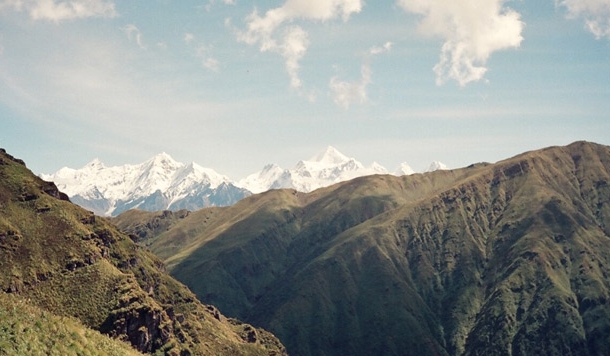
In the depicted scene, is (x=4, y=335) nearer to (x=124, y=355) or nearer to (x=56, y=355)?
(x=56, y=355)

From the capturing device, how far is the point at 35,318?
6600 cm

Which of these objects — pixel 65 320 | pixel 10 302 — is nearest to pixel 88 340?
pixel 65 320

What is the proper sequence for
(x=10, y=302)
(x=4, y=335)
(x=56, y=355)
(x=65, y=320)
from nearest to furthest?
(x=4, y=335) < (x=56, y=355) < (x=10, y=302) < (x=65, y=320)

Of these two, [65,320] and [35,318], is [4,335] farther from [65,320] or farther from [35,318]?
[65,320]

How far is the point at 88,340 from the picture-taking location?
71.2m

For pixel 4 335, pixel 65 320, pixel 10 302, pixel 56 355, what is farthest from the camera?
pixel 65 320

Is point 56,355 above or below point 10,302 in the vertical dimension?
below

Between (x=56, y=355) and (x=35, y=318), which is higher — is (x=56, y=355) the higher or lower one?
the lower one

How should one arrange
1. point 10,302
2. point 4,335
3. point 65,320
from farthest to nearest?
point 65,320, point 10,302, point 4,335

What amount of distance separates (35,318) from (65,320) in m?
6.86

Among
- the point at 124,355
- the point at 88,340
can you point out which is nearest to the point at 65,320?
the point at 88,340

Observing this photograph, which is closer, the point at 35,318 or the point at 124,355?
the point at 35,318

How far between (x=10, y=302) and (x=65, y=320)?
7545 millimetres

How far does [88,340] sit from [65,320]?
169 inches
